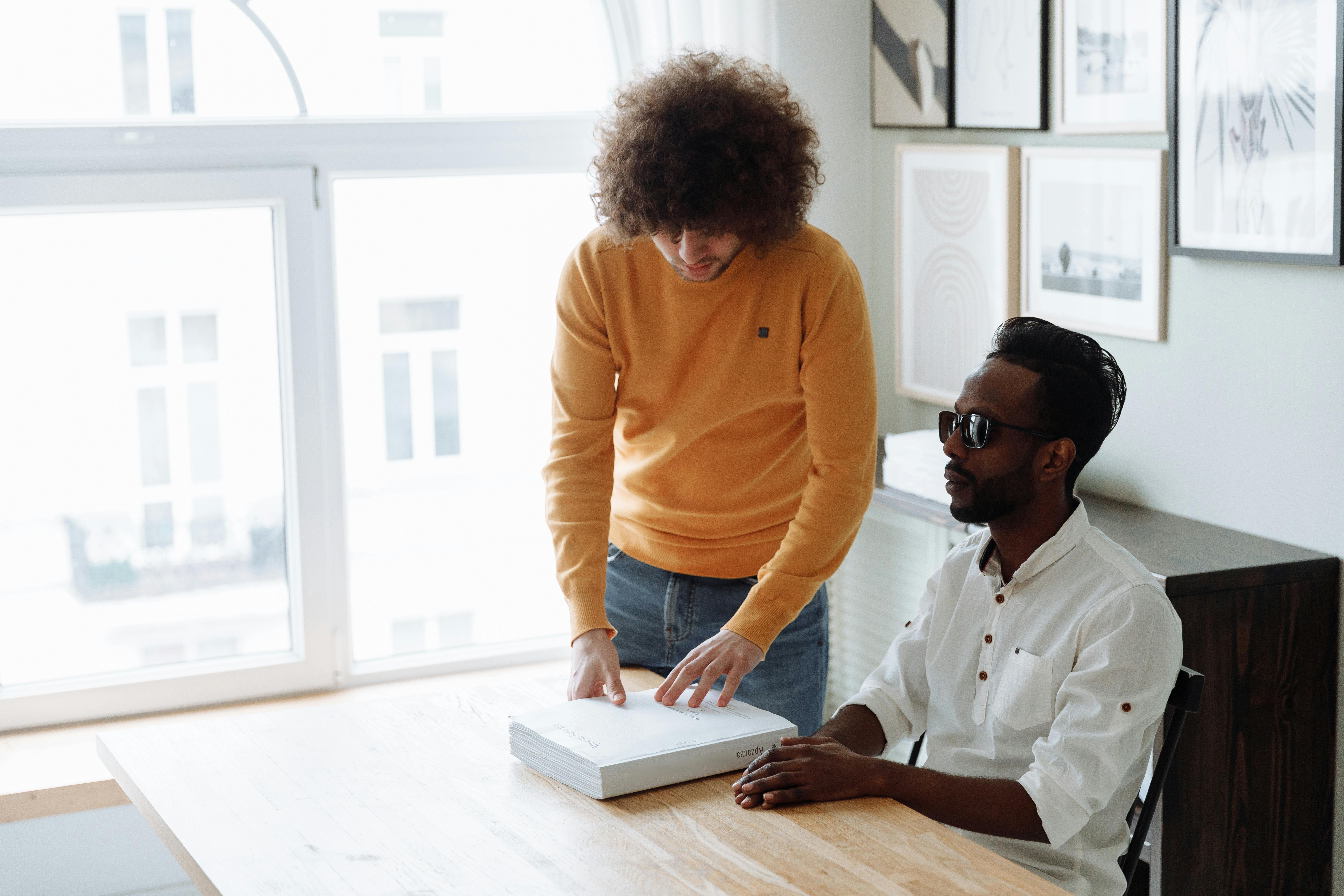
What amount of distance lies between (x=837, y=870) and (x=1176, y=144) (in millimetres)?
1563

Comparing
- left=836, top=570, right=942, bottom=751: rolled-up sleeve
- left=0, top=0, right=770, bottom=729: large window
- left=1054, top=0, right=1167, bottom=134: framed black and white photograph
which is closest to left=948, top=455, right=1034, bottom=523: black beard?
left=836, top=570, right=942, bottom=751: rolled-up sleeve

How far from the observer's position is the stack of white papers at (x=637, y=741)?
1462 millimetres

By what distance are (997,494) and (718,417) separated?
0.40 m

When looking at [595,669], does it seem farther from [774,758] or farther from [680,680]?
[774,758]

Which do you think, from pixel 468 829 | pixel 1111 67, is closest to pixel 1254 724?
pixel 1111 67

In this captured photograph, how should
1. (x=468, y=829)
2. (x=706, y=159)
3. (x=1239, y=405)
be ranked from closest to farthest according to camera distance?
(x=468, y=829) < (x=706, y=159) < (x=1239, y=405)

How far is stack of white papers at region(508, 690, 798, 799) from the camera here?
4.80ft

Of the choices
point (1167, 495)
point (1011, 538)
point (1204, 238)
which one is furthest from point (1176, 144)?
point (1011, 538)

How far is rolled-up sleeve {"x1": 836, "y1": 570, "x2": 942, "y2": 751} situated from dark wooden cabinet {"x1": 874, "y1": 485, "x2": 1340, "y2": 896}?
0.50m

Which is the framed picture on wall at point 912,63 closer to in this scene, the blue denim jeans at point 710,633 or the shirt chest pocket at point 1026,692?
the blue denim jeans at point 710,633

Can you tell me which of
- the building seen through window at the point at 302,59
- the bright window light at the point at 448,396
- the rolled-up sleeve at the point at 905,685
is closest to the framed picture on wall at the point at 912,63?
the building seen through window at the point at 302,59

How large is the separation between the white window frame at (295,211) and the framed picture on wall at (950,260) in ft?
2.53

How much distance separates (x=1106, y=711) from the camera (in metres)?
1.44

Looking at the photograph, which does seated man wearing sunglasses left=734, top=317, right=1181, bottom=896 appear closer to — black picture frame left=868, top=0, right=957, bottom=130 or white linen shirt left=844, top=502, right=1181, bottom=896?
white linen shirt left=844, top=502, right=1181, bottom=896
